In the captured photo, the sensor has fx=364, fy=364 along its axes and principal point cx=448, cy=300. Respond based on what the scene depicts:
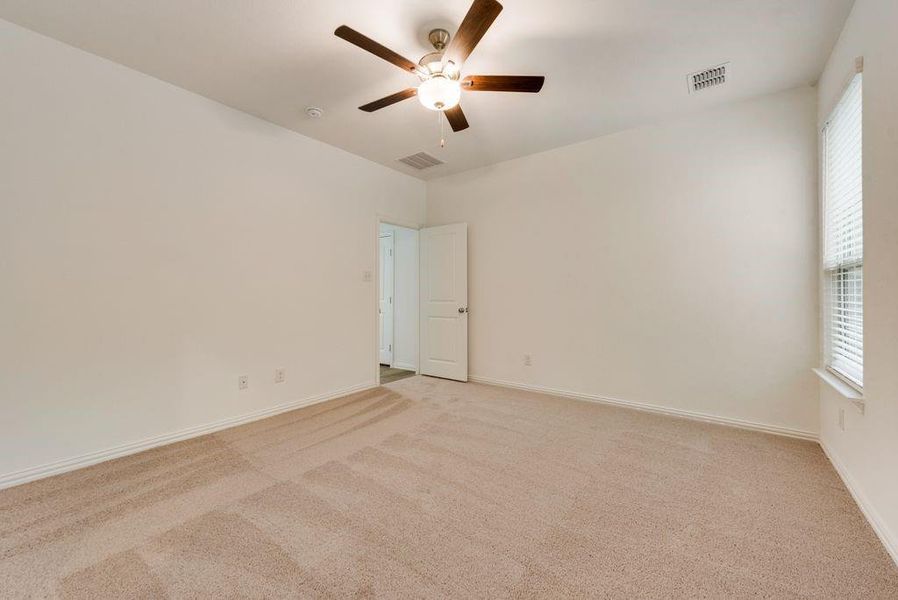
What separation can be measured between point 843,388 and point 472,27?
292cm

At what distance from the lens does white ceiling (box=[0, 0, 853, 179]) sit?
6.62 feet

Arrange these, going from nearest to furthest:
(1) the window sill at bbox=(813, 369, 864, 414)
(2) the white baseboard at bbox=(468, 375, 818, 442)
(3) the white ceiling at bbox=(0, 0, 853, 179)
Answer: (1) the window sill at bbox=(813, 369, 864, 414) < (3) the white ceiling at bbox=(0, 0, 853, 179) < (2) the white baseboard at bbox=(468, 375, 818, 442)

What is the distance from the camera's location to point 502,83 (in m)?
2.16

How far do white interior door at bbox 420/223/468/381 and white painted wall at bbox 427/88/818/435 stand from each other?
0.22 meters

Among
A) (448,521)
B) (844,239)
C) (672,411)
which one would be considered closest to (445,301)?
(672,411)

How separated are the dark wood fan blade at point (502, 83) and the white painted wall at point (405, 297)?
302 cm

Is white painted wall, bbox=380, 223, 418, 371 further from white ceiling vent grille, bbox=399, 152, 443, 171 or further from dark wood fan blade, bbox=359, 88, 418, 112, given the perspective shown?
dark wood fan blade, bbox=359, 88, 418, 112

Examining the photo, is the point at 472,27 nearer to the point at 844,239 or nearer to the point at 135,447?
the point at 844,239

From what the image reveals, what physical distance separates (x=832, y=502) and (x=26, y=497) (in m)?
4.33

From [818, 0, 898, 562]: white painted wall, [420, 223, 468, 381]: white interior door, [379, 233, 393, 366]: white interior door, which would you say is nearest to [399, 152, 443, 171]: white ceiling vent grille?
[420, 223, 468, 381]: white interior door

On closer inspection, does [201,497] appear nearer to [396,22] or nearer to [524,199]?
[396,22]

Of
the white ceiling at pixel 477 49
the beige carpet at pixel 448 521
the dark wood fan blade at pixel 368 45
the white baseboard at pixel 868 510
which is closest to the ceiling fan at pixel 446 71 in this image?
the dark wood fan blade at pixel 368 45

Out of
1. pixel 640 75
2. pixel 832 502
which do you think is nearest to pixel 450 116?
pixel 640 75

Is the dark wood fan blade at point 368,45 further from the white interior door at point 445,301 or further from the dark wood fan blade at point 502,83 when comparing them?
the white interior door at point 445,301
